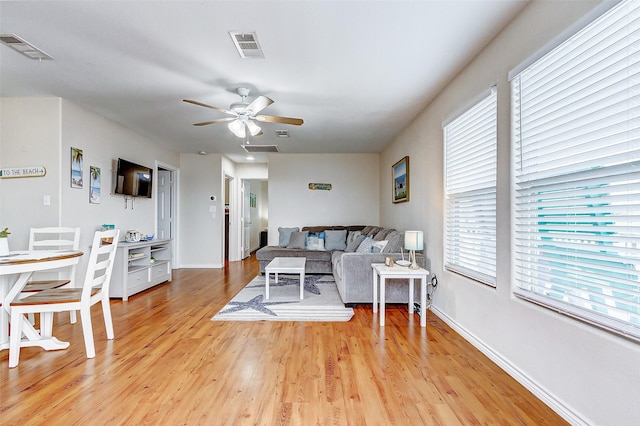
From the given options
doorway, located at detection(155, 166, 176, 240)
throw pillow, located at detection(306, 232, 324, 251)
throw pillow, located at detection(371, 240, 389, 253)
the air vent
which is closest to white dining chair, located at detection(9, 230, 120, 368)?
throw pillow, located at detection(371, 240, 389, 253)

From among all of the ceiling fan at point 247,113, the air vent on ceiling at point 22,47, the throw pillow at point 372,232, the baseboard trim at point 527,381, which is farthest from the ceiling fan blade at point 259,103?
the throw pillow at point 372,232

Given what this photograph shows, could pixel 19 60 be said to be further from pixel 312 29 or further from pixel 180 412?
pixel 180 412

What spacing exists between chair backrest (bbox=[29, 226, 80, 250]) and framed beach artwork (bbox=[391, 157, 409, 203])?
3.99 meters

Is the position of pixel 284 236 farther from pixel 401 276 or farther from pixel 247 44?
pixel 247 44

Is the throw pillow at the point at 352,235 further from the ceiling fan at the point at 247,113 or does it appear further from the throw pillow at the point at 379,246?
the ceiling fan at the point at 247,113

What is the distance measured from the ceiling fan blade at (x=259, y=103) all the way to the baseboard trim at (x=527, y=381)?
9.15 feet

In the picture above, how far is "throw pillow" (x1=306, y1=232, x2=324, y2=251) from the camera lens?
5629 mm

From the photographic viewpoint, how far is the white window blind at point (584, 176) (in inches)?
51.3

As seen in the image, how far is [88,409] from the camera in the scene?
1648mm

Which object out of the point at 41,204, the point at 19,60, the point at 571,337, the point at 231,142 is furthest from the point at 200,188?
the point at 571,337

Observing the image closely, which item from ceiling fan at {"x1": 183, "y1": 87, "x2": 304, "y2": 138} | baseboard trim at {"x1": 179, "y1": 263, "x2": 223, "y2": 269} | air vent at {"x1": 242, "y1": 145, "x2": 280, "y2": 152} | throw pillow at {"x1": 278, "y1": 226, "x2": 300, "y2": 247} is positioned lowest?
baseboard trim at {"x1": 179, "y1": 263, "x2": 223, "y2": 269}

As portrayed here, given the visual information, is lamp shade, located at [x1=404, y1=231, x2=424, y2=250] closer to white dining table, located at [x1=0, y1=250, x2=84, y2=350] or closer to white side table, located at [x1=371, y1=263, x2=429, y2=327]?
white side table, located at [x1=371, y1=263, x2=429, y2=327]

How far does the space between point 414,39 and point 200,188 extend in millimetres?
5225

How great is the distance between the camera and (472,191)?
2604mm
